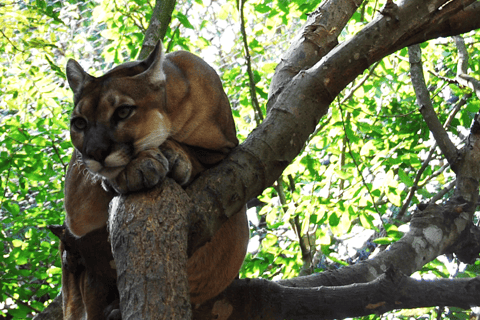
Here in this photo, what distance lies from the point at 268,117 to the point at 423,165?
2.24 meters

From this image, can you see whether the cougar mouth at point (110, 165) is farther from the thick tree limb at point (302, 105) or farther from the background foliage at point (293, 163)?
the background foliage at point (293, 163)

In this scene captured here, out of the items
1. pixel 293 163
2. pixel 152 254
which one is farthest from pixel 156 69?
pixel 293 163

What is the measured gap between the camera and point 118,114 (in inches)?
90.7

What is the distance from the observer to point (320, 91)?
2559mm

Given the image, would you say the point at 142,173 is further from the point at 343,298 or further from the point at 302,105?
the point at 343,298

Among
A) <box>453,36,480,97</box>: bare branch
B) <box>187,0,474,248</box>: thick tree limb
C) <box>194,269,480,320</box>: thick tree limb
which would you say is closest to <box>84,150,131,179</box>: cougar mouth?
<box>187,0,474,248</box>: thick tree limb

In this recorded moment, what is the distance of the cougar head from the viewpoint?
2.12m

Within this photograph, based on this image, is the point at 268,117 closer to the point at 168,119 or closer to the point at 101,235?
the point at 168,119

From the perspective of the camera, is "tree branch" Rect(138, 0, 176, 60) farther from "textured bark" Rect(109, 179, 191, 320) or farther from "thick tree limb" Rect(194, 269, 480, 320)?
"textured bark" Rect(109, 179, 191, 320)

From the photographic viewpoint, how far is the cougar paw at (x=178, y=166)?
215 centimetres

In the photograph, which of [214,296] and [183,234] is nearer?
[183,234]

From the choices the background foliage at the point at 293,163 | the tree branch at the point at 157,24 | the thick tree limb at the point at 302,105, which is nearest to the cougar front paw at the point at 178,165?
the thick tree limb at the point at 302,105

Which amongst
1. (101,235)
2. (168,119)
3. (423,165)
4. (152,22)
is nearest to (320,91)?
(168,119)

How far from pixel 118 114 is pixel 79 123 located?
0.60 feet
